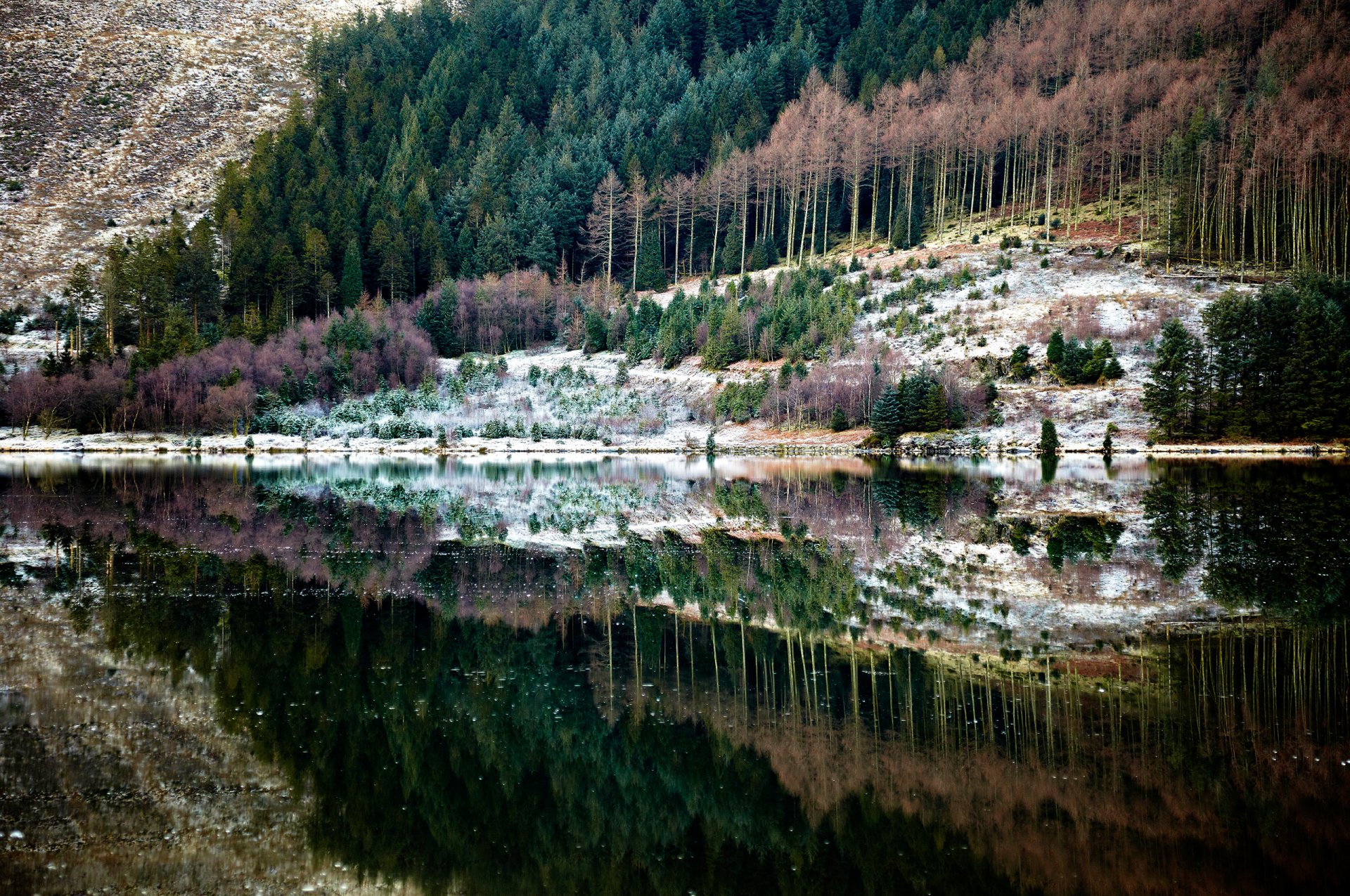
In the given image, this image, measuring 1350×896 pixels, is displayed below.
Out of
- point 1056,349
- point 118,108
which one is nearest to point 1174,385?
point 1056,349

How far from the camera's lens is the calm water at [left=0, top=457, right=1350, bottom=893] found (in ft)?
24.2

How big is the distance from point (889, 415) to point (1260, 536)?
122 ft

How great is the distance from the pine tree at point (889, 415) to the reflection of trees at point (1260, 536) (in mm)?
22923

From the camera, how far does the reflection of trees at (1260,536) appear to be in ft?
51.2

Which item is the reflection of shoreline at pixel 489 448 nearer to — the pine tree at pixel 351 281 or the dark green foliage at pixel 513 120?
the pine tree at pixel 351 281

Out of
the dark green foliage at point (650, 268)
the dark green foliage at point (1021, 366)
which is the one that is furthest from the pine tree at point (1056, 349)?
the dark green foliage at point (650, 268)

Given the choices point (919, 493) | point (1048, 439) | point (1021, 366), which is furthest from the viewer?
point (1021, 366)

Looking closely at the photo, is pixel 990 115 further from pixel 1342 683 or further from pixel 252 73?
pixel 252 73

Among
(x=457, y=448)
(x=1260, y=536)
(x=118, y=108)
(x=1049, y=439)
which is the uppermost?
(x=118, y=108)

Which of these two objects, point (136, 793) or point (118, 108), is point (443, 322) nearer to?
point (136, 793)

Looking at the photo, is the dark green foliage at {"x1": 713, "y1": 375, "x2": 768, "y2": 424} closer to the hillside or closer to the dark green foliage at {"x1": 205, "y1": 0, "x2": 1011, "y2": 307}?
the dark green foliage at {"x1": 205, "y1": 0, "x2": 1011, "y2": 307}

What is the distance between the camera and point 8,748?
9.17m

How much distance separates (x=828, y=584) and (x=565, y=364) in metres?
61.1

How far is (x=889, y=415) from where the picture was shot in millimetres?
58094
